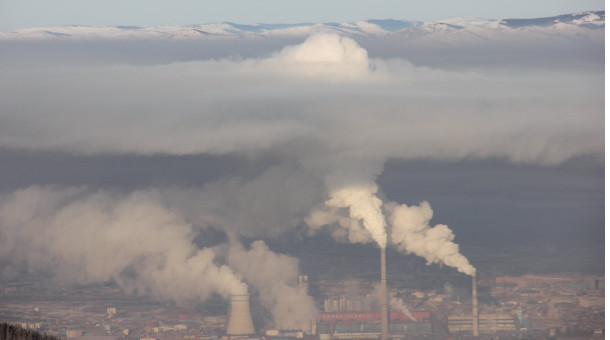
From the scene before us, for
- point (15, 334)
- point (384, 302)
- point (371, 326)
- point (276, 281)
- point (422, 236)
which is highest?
point (422, 236)

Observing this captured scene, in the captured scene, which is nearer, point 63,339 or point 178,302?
point 63,339

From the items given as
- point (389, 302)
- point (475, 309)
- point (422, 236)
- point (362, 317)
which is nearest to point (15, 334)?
point (362, 317)

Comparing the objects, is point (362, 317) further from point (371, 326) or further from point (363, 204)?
point (363, 204)

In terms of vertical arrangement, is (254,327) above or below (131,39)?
below

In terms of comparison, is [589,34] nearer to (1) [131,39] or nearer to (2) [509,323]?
(2) [509,323]

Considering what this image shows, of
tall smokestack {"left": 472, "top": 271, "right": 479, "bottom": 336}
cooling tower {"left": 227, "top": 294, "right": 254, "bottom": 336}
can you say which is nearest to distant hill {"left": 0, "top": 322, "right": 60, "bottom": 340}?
cooling tower {"left": 227, "top": 294, "right": 254, "bottom": 336}

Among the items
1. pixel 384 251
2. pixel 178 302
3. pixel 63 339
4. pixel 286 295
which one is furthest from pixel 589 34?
pixel 63 339
